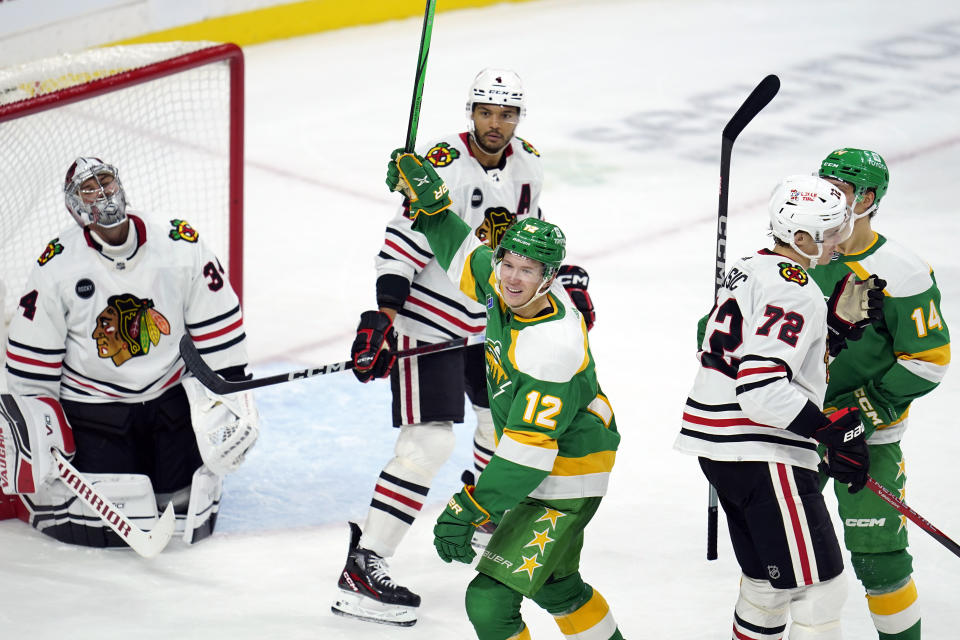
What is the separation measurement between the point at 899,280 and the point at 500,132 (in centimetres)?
99

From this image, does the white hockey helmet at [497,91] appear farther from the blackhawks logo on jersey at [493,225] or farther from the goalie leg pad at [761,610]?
the goalie leg pad at [761,610]

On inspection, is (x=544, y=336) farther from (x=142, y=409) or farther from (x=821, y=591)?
(x=142, y=409)

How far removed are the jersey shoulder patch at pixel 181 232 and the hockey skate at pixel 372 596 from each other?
2.83ft

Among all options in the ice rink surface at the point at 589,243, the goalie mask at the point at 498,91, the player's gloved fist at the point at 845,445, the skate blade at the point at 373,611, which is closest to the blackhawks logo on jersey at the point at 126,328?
the ice rink surface at the point at 589,243

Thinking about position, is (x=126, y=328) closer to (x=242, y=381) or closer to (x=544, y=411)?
(x=242, y=381)

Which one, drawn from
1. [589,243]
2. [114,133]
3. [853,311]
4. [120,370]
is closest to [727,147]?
[853,311]

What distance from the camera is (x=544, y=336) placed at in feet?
8.66

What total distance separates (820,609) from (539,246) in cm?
84

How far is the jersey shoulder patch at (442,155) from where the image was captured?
11.2ft

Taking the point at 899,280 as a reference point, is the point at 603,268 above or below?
below

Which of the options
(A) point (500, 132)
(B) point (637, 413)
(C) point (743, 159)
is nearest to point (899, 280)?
(A) point (500, 132)

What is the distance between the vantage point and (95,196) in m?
3.36

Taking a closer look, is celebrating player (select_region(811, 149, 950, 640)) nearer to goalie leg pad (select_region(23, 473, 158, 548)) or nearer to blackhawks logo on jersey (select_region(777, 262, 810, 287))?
blackhawks logo on jersey (select_region(777, 262, 810, 287))

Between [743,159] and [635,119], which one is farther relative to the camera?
[635,119]
